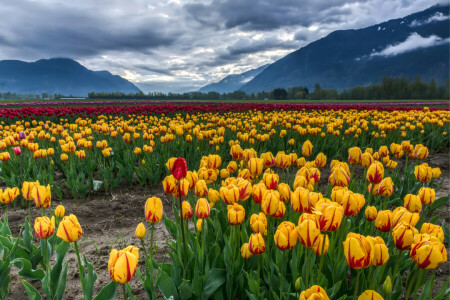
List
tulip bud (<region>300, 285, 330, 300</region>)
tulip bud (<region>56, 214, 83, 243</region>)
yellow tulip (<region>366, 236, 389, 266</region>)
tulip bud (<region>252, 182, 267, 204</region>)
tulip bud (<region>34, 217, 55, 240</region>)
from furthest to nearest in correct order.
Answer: tulip bud (<region>252, 182, 267, 204</region>) → tulip bud (<region>34, 217, 55, 240</region>) → tulip bud (<region>56, 214, 83, 243</region>) → yellow tulip (<region>366, 236, 389, 266</region>) → tulip bud (<region>300, 285, 330, 300</region>)

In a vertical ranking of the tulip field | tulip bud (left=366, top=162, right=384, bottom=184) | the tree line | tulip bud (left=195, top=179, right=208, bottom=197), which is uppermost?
the tree line

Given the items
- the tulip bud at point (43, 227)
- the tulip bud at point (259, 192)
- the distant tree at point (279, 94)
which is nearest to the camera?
the tulip bud at point (43, 227)

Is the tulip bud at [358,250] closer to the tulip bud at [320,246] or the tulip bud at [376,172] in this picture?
the tulip bud at [320,246]

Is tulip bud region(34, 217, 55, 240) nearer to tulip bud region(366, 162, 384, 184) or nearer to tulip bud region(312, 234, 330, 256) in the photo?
tulip bud region(312, 234, 330, 256)

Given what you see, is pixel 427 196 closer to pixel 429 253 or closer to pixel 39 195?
pixel 429 253

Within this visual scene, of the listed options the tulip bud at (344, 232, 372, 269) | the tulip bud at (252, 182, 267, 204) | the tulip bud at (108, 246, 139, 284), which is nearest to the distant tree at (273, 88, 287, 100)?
the tulip bud at (252, 182, 267, 204)

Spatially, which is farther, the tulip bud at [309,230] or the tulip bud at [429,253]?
the tulip bud at [309,230]

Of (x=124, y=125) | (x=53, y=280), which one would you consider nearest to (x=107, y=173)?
(x=124, y=125)

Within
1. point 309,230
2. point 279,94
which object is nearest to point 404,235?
point 309,230

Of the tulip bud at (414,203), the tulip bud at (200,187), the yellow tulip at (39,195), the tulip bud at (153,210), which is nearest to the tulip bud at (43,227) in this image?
the yellow tulip at (39,195)

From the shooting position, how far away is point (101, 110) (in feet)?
47.2

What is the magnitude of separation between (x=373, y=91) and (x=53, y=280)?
335 feet

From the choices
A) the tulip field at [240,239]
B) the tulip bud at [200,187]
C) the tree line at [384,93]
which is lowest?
the tulip field at [240,239]

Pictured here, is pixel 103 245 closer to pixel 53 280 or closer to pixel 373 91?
pixel 53 280
